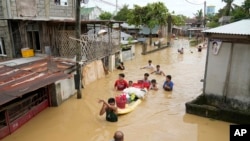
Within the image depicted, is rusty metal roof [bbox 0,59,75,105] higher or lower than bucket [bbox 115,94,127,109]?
higher

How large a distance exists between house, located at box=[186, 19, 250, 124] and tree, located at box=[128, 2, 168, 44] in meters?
21.4

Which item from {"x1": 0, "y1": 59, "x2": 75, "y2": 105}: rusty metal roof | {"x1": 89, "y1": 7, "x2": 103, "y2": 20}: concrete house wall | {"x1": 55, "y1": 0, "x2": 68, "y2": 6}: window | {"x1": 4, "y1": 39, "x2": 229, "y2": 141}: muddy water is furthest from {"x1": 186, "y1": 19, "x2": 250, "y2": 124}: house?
{"x1": 89, "y1": 7, "x2": 103, "y2": 20}: concrete house wall

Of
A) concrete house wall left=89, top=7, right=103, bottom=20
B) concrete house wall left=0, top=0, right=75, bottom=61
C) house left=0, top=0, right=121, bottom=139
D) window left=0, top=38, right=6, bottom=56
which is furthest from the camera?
concrete house wall left=89, top=7, right=103, bottom=20

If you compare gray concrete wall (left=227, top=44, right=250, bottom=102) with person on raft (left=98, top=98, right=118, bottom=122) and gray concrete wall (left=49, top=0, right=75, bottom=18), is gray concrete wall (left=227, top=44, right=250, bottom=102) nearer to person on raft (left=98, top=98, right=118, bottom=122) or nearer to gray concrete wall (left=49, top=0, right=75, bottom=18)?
person on raft (left=98, top=98, right=118, bottom=122)

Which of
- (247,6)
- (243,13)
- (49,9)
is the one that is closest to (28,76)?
(49,9)

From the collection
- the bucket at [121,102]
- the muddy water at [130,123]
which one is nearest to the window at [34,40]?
the muddy water at [130,123]

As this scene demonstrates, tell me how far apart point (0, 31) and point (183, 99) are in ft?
34.2

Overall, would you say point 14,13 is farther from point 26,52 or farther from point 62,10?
point 62,10

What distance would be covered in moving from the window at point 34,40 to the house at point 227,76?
29.1ft

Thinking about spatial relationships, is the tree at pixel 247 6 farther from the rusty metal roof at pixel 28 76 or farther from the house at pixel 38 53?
the rusty metal roof at pixel 28 76

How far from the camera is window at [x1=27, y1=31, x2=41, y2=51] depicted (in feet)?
40.4

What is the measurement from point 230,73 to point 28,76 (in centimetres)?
752

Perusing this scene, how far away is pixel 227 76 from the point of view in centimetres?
827

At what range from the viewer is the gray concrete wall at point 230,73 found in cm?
785
